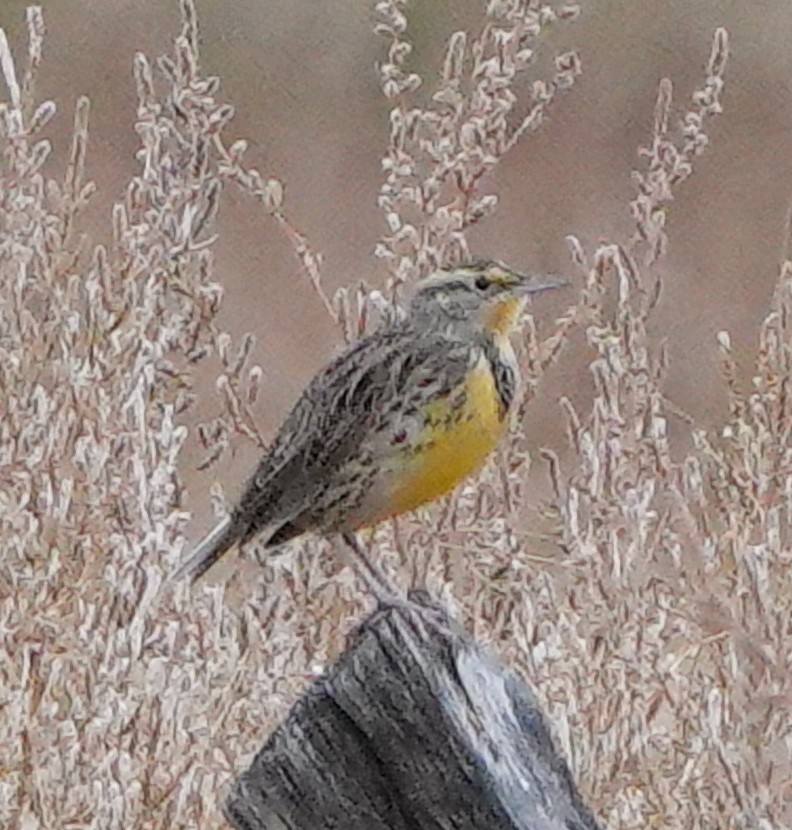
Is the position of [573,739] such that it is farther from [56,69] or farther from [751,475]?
[56,69]

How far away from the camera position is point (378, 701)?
2.02 m

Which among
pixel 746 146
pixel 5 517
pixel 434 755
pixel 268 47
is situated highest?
pixel 268 47

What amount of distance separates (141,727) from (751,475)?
793 millimetres

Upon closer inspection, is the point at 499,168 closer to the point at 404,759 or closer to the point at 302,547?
the point at 302,547

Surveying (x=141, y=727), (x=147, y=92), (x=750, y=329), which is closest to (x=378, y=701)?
(x=141, y=727)

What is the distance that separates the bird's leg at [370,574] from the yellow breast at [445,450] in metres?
0.08

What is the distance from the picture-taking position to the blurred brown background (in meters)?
8.10

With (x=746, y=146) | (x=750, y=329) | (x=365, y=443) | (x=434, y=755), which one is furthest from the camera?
(x=746, y=146)

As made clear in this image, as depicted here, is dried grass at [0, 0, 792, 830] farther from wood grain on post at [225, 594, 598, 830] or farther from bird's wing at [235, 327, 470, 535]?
wood grain on post at [225, 594, 598, 830]

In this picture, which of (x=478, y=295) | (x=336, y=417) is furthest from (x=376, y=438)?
(x=478, y=295)

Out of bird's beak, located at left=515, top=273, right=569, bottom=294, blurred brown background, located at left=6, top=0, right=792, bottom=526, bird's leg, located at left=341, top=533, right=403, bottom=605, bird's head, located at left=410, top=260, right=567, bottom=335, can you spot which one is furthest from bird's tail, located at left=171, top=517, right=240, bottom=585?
blurred brown background, located at left=6, top=0, right=792, bottom=526

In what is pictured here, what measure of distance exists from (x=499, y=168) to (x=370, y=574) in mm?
5515

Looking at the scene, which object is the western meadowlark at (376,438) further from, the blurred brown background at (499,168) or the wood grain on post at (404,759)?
the blurred brown background at (499,168)

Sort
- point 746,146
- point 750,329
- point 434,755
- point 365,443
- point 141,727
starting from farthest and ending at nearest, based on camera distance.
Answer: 1. point 746,146
2. point 750,329
3. point 365,443
4. point 141,727
5. point 434,755
